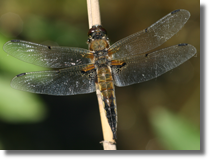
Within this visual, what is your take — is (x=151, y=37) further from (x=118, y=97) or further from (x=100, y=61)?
(x=118, y=97)

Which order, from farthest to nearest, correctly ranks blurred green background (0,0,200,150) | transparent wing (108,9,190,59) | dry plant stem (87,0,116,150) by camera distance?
blurred green background (0,0,200,150) < transparent wing (108,9,190,59) < dry plant stem (87,0,116,150)

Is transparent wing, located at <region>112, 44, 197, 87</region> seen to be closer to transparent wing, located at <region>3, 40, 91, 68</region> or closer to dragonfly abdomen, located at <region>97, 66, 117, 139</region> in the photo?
dragonfly abdomen, located at <region>97, 66, 117, 139</region>

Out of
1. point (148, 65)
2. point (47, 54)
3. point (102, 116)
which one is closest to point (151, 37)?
point (148, 65)

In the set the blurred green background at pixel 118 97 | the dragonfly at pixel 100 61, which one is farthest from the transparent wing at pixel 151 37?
the blurred green background at pixel 118 97

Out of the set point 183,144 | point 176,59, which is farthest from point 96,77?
point 183,144

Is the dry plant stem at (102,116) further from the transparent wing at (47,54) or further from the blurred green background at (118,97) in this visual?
the blurred green background at (118,97)

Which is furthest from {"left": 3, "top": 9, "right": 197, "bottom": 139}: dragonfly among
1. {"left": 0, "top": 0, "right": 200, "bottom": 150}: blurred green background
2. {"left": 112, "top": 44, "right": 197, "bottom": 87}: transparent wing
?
{"left": 0, "top": 0, "right": 200, "bottom": 150}: blurred green background
